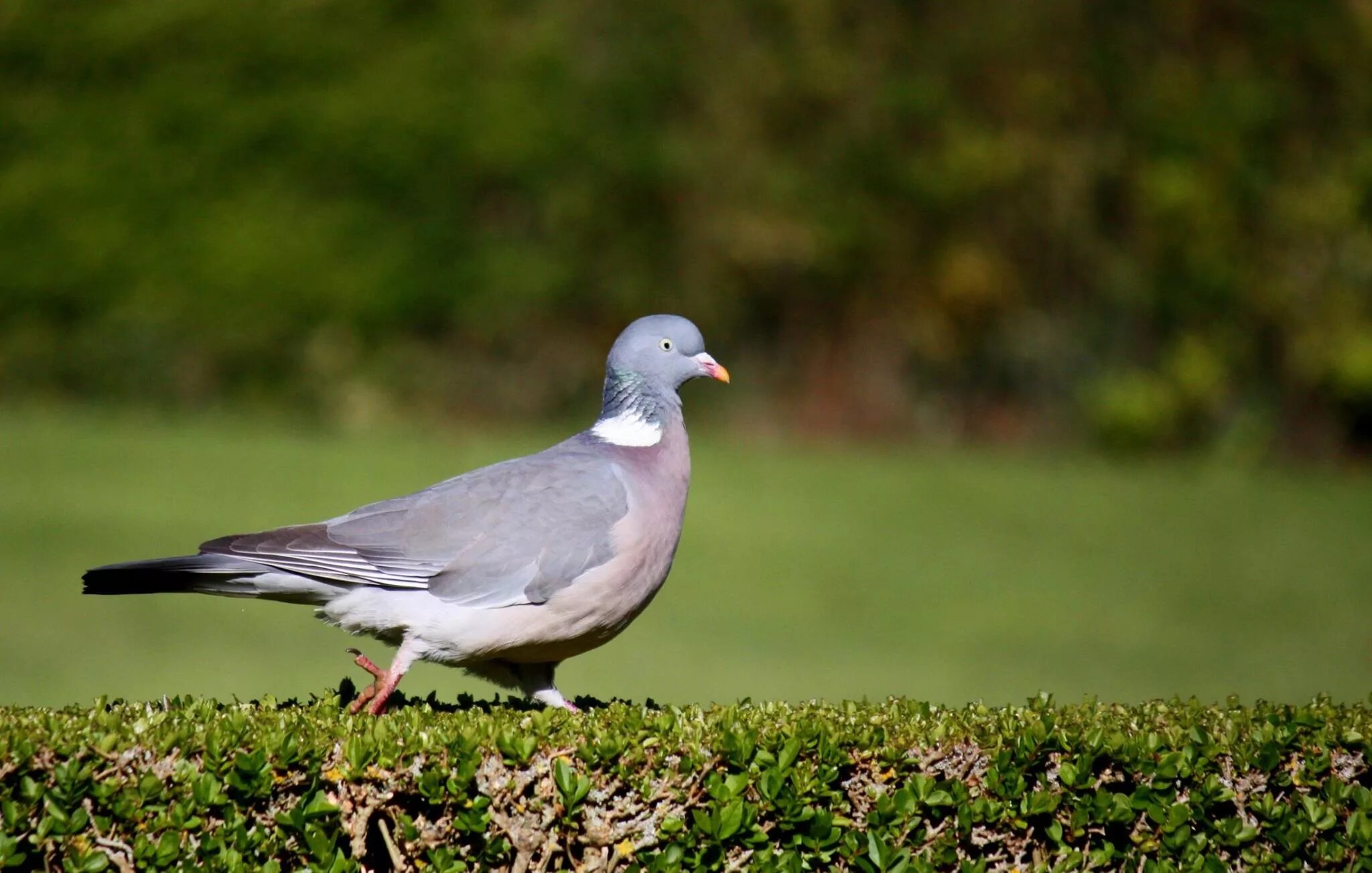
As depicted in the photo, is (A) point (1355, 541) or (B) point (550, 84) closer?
(A) point (1355, 541)

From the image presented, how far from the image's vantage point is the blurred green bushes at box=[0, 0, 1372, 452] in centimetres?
1383

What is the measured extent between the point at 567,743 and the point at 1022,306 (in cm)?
1181

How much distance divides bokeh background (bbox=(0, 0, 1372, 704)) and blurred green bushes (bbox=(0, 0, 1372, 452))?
0.03 metres

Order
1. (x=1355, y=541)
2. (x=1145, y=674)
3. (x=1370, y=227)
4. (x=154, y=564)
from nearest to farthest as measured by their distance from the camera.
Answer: (x=154, y=564)
(x=1145, y=674)
(x=1355, y=541)
(x=1370, y=227)

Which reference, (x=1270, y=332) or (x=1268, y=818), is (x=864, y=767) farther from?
(x=1270, y=332)

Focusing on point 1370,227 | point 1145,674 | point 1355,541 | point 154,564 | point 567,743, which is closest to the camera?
point 567,743

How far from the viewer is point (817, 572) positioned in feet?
36.3

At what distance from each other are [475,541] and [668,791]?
102 centimetres

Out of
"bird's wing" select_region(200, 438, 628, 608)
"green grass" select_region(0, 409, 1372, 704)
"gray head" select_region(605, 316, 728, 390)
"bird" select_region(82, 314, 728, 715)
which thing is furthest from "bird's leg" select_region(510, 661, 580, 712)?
"green grass" select_region(0, 409, 1372, 704)

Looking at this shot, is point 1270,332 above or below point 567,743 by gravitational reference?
above

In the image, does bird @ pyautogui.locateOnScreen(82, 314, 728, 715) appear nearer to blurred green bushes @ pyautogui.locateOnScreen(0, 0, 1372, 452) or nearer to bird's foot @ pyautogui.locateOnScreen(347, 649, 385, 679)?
bird's foot @ pyautogui.locateOnScreen(347, 649, 385, 679)

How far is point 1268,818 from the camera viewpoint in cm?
362

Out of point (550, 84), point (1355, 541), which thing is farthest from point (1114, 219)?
point (550, 84)

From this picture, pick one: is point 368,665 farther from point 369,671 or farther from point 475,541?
point 475,541
